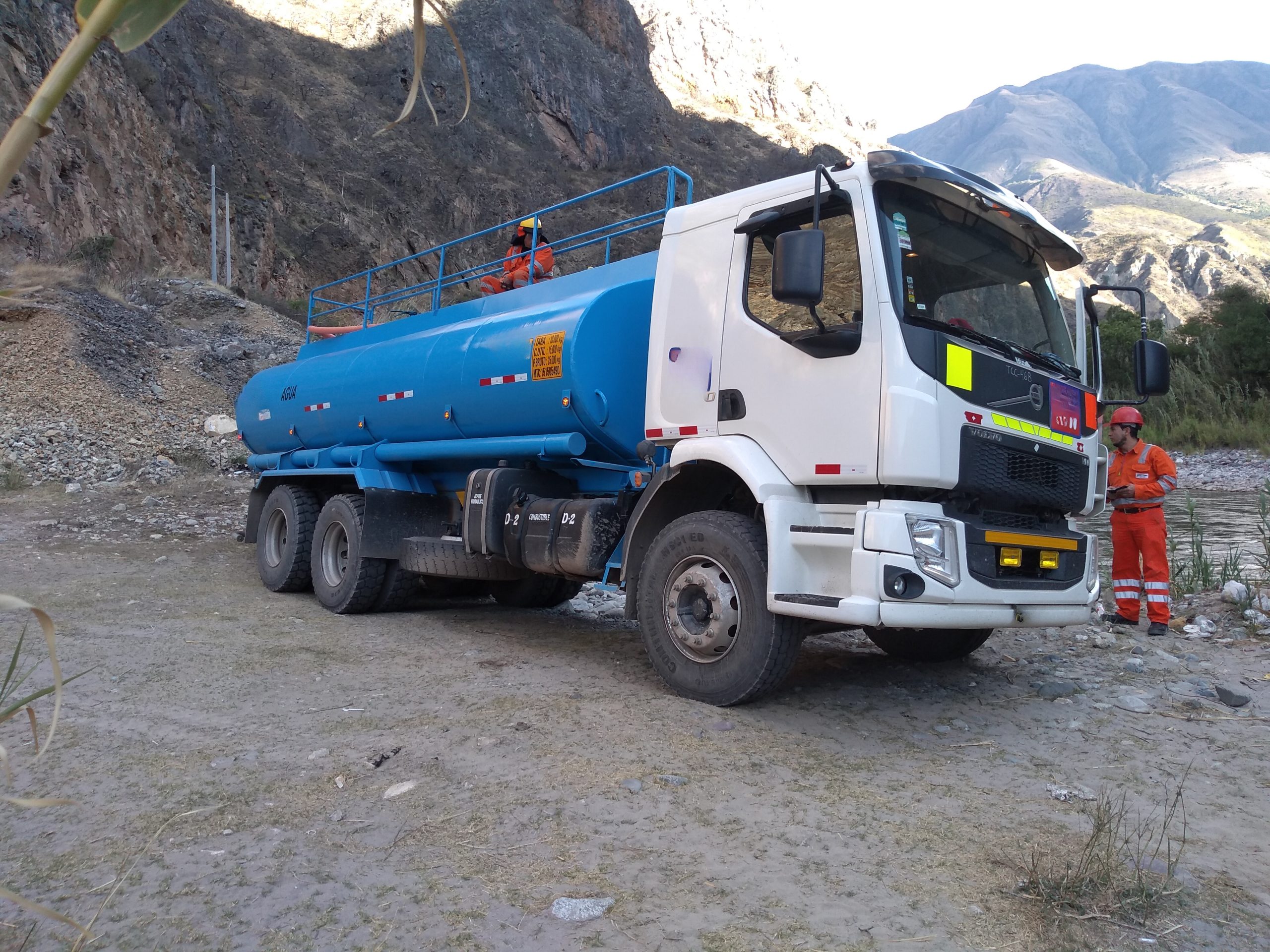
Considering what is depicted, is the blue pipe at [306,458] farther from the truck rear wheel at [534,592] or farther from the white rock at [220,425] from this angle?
the white rock at [220,425]

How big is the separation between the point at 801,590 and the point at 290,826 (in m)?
2.22

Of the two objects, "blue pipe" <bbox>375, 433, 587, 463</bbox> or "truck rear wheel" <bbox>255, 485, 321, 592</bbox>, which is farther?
"truck rear wheel" <bbox>255, 485, 321, 592</bbox>

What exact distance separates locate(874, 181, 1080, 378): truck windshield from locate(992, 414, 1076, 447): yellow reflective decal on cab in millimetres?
346

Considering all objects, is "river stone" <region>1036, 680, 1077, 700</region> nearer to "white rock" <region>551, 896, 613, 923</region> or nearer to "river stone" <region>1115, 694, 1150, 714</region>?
"river stone" <region>1115, 694, 1150, 714</region>

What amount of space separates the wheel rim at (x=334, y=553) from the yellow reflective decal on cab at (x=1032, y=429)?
5248 millimetres

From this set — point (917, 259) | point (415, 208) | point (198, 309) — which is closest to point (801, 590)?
point (917, 259)

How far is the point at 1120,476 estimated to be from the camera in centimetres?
668

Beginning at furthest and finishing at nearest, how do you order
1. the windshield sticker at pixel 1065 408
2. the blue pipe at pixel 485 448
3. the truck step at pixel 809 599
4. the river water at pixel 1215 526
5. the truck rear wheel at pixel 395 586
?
the river water at pixel 1215 526 < the truck rear wheel at pixel 395 586 < the blue pipe at pixel 485 448 < the windshield sticker at pixel 1065 408 < the truck step at pixel 809 599

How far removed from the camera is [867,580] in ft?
12.5

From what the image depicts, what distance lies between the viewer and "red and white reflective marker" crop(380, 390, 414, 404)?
676cm

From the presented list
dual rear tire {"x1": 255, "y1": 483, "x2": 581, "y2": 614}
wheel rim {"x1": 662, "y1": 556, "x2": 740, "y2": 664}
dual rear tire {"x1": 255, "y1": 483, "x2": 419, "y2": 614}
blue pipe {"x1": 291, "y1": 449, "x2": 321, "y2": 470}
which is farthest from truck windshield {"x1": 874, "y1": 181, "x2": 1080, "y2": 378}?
blue pipe {"x1": 291, "y1": 449, "x2": 321, "y2": 470}

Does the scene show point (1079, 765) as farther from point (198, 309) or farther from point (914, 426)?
point (198, 309)

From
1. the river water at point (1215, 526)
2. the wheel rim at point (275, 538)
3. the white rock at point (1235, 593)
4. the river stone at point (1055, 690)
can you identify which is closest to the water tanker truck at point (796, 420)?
the river stone at point (1055, 690)

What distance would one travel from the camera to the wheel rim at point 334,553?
297 inches
